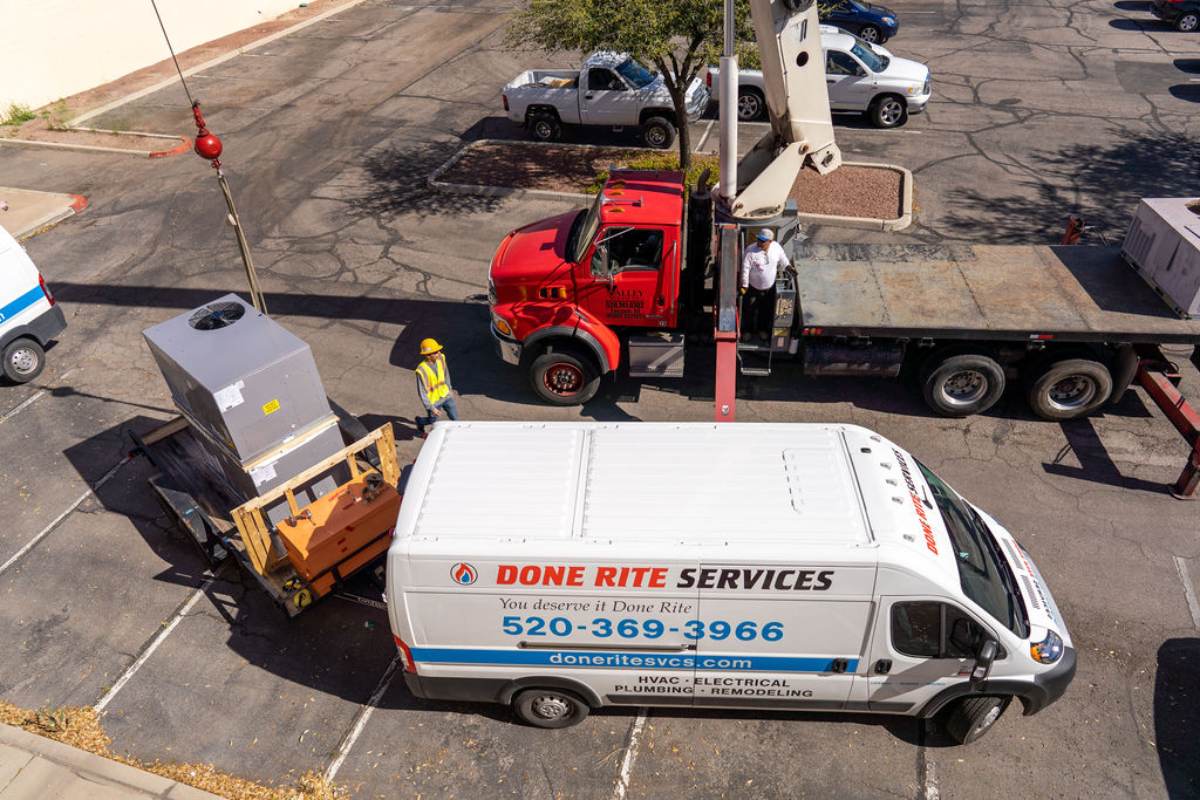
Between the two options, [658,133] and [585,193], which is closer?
[585,193]

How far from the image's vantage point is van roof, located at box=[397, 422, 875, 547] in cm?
650

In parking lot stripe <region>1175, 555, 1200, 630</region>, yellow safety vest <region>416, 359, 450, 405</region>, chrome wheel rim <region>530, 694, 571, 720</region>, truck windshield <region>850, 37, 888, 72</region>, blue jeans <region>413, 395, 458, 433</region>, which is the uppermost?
truck windshield <region>850, 37, 888, 72</region>

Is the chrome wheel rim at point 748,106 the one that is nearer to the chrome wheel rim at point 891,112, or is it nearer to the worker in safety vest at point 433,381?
the chrome wheel rim at point 891,112

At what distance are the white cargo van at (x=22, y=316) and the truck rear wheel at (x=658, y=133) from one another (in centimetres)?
1262

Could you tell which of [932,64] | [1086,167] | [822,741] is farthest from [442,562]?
[932,64]

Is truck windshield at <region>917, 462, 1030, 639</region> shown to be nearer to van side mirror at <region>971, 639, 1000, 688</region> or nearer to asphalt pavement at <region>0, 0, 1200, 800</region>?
van side mirror at <region>971, 639, 1000, 688</region>

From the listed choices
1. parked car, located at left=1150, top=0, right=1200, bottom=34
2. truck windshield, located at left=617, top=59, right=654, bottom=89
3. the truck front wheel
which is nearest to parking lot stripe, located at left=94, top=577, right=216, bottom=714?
the truck front wheel

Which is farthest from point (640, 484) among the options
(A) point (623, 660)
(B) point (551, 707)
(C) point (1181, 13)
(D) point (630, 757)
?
(C) point (1181, 13)

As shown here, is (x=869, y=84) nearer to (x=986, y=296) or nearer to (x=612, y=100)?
(x=612, y=100)

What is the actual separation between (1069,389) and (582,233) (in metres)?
7.04

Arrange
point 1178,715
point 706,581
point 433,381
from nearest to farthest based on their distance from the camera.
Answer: point 706,581 → point 1178,715 → point 433,381

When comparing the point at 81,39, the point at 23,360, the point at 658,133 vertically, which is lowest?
the point at 23,360

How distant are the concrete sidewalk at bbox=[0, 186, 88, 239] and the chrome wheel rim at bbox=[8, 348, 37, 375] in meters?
6.03

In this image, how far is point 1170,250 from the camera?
10398 millimetres
